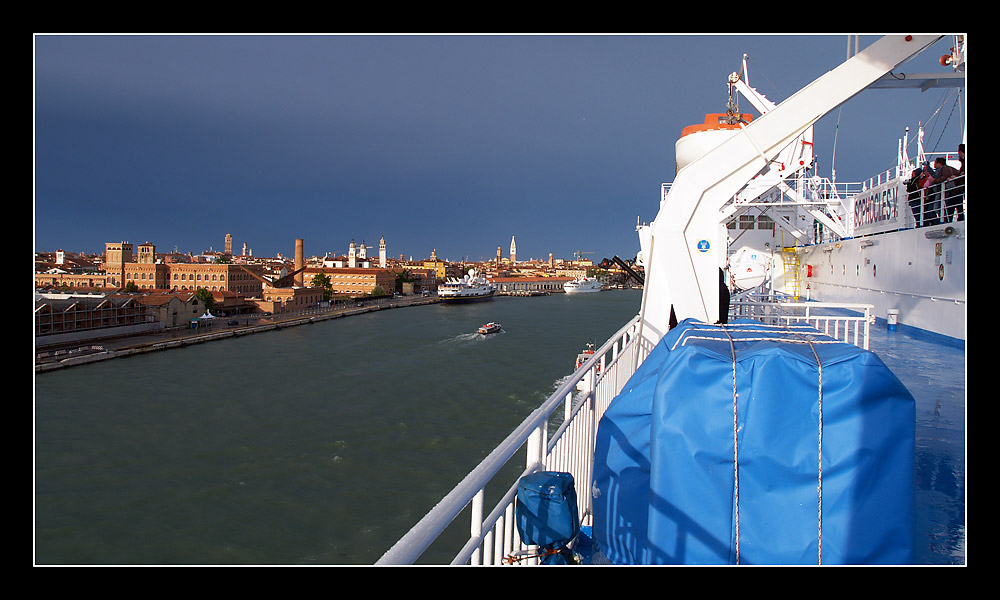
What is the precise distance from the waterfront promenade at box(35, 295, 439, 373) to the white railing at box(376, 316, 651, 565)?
54.8ft

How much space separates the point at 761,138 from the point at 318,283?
204 ft

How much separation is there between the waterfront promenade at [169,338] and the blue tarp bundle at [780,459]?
1757 cm

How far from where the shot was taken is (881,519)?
1624 mm

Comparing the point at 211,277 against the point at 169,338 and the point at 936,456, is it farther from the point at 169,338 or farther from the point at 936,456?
the point at 936,456

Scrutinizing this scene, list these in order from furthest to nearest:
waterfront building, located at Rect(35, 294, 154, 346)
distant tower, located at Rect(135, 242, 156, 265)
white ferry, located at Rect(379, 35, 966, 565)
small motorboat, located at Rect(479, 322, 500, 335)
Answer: distant tower, located at Rect(135, 242, 156, 265), small motorboat, located at Rect(479, 322, 500, 335), waterfront building, located at Rect(35, 294, 154, 346), white ferry, located at Rect(379, 35, 966, 565)

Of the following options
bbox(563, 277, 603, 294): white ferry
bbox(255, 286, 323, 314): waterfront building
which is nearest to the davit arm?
bbox(255, 286, 323, 314): waterfront building

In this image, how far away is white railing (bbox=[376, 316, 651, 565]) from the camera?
1044 mm

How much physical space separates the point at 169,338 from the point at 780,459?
3559cm

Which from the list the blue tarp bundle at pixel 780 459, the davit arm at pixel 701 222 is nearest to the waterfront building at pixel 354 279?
the davit arm at pixel 701 222

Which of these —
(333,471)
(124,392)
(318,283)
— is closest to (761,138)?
(333,471)

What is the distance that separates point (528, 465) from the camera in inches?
77.2

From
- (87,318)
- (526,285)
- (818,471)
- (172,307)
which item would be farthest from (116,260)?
(526,285)

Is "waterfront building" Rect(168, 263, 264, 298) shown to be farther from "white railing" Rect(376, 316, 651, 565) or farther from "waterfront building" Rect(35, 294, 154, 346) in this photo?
"white railing" Rect(376, 316, 651, 565)
